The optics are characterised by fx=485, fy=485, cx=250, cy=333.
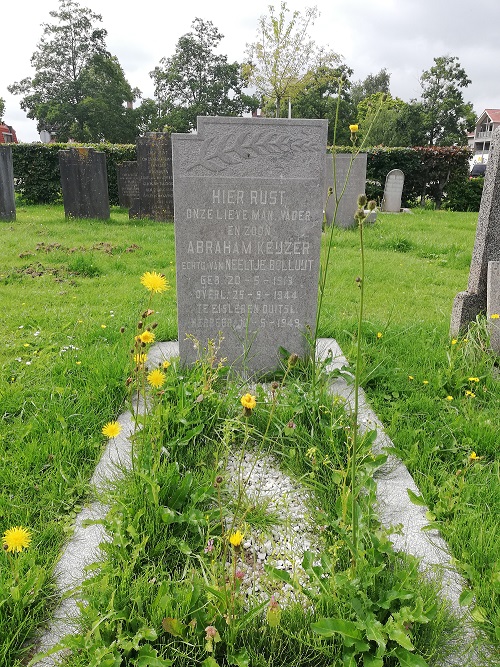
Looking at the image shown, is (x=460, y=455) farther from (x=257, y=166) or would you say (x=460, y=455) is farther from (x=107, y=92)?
(x=107, y=92)

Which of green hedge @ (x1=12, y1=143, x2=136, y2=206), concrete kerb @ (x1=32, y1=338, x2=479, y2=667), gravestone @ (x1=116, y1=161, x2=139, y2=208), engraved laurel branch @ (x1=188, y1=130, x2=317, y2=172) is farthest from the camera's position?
green hedge @ (x1=12, y1=143, x2=136, y2=206)

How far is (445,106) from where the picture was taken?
138ft

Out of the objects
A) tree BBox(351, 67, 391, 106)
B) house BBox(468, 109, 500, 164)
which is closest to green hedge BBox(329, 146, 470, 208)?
tree BBox(351, 67, 391, 106)

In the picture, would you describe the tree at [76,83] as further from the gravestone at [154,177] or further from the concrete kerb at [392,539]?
the concrete kerb at [392,539]

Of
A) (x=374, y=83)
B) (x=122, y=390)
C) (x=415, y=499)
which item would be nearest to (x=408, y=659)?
(x=415, y=499)

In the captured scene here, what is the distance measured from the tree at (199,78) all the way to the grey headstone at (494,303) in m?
49.5

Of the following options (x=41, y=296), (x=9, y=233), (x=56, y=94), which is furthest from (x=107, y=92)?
(x=41, y=296)

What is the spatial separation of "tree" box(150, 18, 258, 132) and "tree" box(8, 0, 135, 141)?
5874 millimetres

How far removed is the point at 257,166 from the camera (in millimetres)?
3162

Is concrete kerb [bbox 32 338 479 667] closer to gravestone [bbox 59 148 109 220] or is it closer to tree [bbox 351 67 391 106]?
gravestone [bbox 59 148 109 220]

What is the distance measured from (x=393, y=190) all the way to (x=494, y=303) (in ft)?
37.7

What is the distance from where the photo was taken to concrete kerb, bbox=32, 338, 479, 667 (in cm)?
160

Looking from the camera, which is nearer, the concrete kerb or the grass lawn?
the concrete kerb

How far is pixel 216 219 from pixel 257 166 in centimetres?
43
